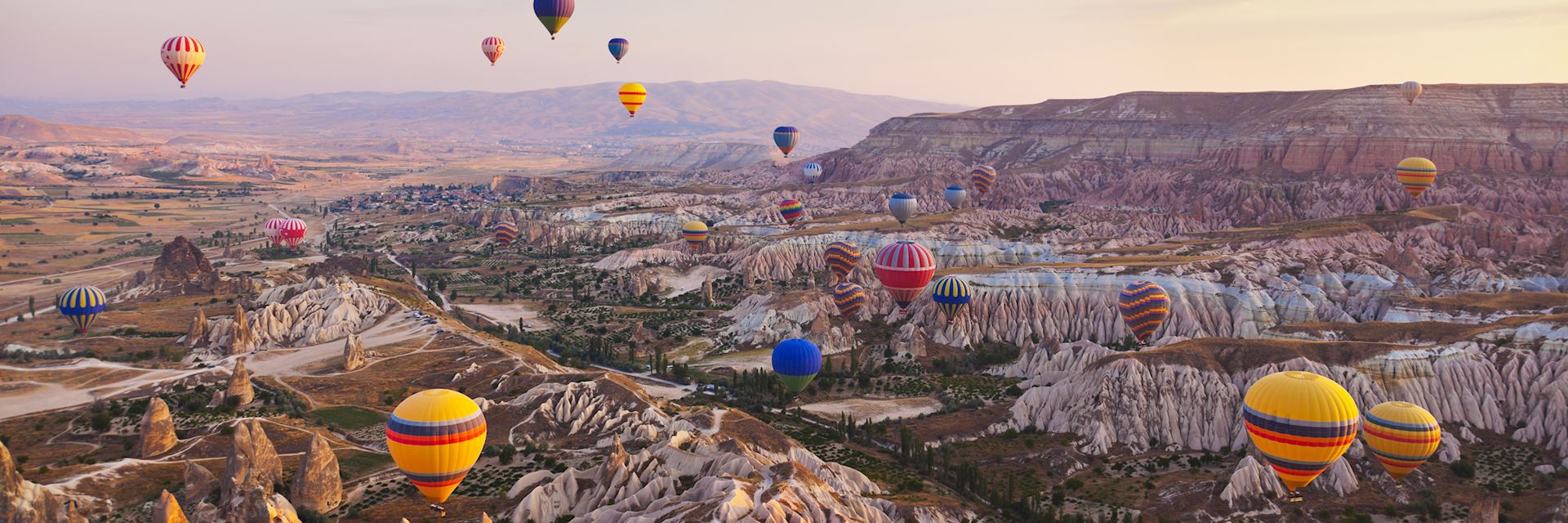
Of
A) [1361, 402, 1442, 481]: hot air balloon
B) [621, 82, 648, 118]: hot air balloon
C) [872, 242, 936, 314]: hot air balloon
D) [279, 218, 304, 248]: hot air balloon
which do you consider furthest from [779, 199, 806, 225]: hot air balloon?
[1361, 402, 1442, 481]: hot air balloon

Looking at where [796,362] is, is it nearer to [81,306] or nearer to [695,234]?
[81,306]

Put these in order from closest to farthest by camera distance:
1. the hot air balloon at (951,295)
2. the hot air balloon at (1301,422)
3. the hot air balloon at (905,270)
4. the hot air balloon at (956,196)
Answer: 1. the hot air balloon at (1301,422)
2. the hot air balloon at (905,270)
3. the hot air balloon at (951,295)
4. the hot air balloon at (956,196)

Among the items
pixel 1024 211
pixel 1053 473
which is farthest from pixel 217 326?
pixel 1024 211

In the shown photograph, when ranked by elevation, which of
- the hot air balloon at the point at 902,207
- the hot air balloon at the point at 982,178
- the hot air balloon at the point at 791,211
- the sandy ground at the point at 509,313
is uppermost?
the hot air balloon at the point at 982,178

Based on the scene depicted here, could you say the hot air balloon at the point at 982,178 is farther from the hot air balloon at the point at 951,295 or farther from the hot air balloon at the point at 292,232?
the hot air balloon at the point at 292,232

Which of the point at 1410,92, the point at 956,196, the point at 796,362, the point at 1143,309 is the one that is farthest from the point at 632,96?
the point at 1410,92

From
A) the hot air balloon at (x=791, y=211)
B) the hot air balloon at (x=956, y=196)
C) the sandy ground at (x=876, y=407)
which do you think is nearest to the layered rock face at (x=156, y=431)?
the sandy ground at (x=876, y=407)
